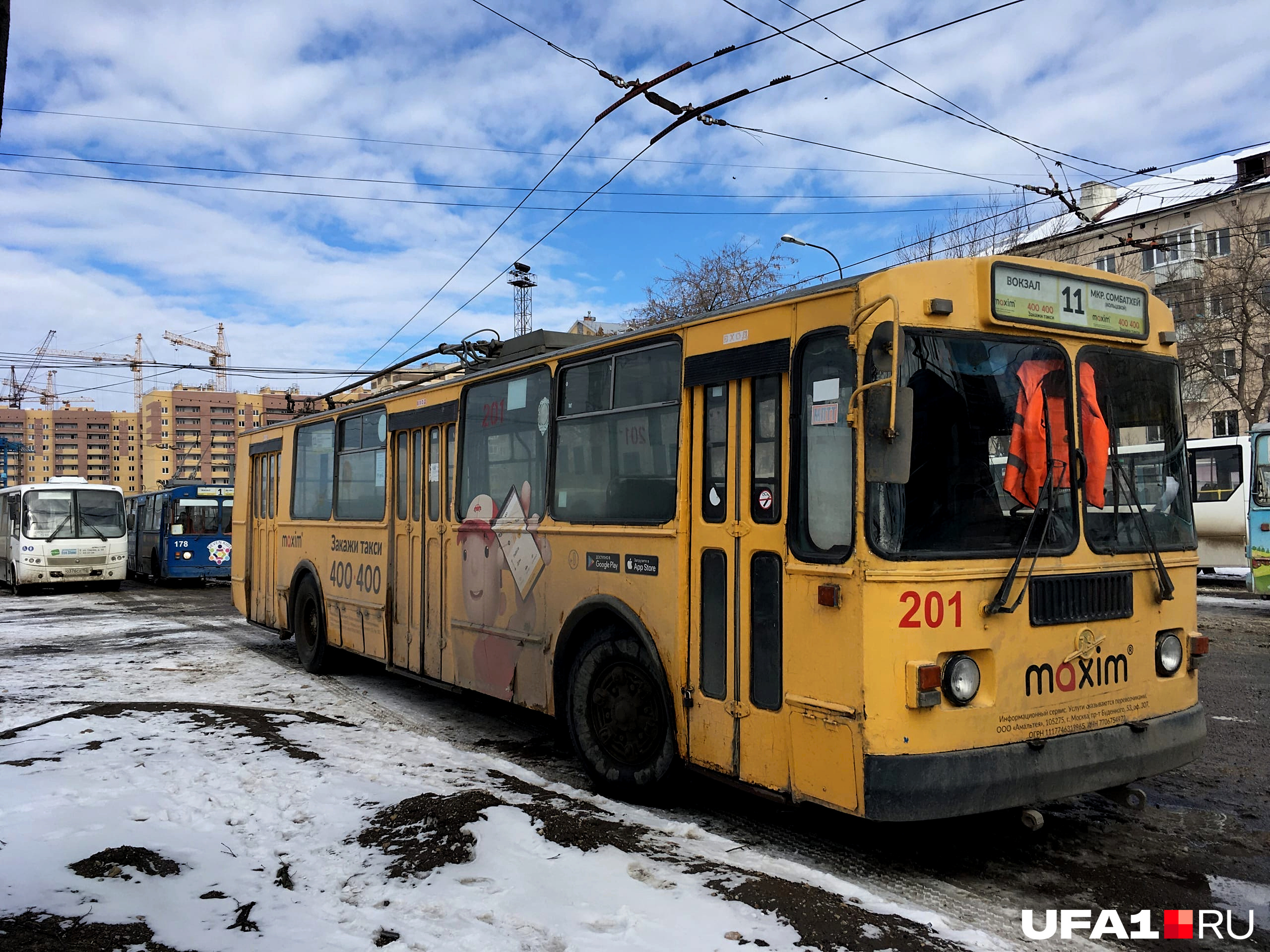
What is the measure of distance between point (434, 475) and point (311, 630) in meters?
3.68

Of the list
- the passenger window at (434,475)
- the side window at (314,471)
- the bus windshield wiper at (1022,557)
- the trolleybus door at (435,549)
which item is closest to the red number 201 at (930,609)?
the bus windshield wiper at (1022,557)

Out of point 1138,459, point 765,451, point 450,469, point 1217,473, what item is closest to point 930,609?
point 765,451

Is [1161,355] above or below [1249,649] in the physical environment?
above

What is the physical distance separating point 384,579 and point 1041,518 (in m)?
6.40

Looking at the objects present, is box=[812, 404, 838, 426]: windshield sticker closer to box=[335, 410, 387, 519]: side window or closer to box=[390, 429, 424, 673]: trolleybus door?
box=[390, 429, 424, 673]: trolleybus door

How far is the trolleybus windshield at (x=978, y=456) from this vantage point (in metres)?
4.27

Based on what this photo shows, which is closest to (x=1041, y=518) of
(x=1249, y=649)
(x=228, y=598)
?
(x=1249, y=649)

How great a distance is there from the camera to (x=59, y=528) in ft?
78.1

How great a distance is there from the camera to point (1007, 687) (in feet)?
14.2

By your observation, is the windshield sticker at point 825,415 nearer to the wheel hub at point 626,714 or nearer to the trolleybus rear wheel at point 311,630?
the wheel hub at point 626,714

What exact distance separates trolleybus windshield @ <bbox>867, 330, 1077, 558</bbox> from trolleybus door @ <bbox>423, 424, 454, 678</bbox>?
188 inches

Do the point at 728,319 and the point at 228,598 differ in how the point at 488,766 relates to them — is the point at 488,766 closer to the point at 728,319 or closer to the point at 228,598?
the point at 728,319

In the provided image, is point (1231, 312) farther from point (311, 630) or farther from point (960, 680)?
point (960, 680)

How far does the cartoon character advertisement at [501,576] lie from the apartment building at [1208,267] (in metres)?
20.0
